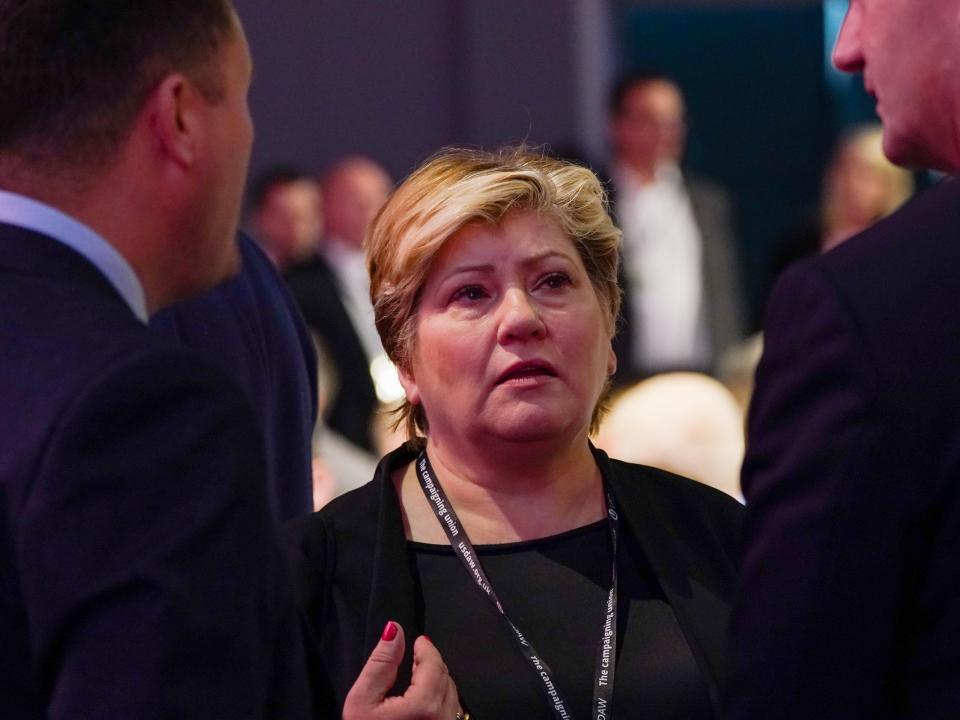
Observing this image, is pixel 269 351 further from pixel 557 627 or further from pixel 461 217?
pixel 557 627

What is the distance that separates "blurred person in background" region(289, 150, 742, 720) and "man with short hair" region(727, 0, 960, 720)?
0.76 meters

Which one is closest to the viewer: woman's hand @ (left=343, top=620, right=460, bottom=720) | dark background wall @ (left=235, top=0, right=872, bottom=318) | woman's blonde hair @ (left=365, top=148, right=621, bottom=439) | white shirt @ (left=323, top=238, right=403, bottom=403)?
woman's hand @ (left=343, top=620, right=460, bottom=720)

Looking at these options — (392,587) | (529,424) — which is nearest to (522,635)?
(392,587)

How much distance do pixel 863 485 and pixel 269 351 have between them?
4.25 feet

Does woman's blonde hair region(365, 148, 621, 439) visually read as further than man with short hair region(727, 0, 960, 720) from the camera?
Yes

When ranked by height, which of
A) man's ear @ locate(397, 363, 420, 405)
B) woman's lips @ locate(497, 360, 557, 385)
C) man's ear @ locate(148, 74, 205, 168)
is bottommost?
man's ear @ locate(397, 363, 420, 405)

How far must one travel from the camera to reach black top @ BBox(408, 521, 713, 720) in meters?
2.37

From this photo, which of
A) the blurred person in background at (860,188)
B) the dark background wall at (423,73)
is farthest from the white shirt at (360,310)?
the blurred person in background at (860,188)

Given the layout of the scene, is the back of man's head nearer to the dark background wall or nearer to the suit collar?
the suit collar

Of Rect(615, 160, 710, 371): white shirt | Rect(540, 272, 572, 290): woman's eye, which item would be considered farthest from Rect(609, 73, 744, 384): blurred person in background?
Rect(540, 272, 572, 290): woman's eye

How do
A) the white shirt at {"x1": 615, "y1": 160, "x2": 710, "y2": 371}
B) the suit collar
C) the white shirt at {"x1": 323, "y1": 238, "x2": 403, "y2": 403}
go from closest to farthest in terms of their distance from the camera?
1. the suit collar
2. the white shirt at {"x1": 323, "y1": 238, "x2": 403, "y2": 403}
3. the white shirt at {"x1": 615, "y1": 160, "x2": 710, "y2": 371}

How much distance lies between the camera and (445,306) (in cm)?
267

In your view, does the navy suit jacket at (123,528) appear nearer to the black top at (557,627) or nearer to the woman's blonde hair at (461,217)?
the black top at (557,627)

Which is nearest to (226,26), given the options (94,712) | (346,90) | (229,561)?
(229,561)
